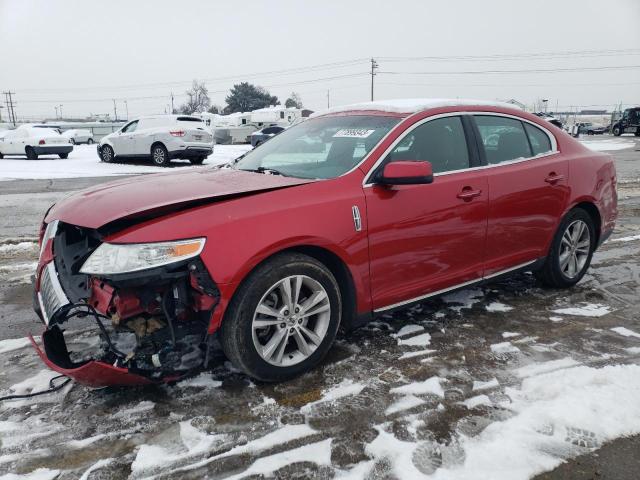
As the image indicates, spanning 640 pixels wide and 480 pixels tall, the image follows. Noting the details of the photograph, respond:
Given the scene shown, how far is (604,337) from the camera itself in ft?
11.5

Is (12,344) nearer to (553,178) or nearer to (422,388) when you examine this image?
(422,388)

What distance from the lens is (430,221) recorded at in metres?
3.35

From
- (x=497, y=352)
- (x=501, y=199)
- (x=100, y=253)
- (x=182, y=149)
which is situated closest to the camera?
(x=100, y=253)

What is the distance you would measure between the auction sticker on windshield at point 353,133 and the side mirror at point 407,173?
48 centimetres

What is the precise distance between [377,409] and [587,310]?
2.31 m

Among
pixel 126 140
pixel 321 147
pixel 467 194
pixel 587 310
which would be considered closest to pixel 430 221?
pixel 467 194

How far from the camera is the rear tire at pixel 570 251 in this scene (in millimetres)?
4324

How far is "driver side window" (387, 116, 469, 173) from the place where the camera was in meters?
3.43

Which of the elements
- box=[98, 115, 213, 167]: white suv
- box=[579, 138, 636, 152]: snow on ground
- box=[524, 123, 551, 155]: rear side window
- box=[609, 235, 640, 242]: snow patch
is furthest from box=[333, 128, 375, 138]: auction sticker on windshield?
box=[579, 138, 636, 152]: snow on ground

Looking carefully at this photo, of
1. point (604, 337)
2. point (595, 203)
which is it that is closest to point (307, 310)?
point (604, 337)

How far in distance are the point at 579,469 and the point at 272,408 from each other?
1453 mm

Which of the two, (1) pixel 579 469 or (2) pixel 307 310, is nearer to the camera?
(1) pixel 579 469

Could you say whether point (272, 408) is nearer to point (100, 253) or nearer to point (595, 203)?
point (100, 253)

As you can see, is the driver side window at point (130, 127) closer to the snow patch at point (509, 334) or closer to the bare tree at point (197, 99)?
A: the snow patch at point (509, 334)
